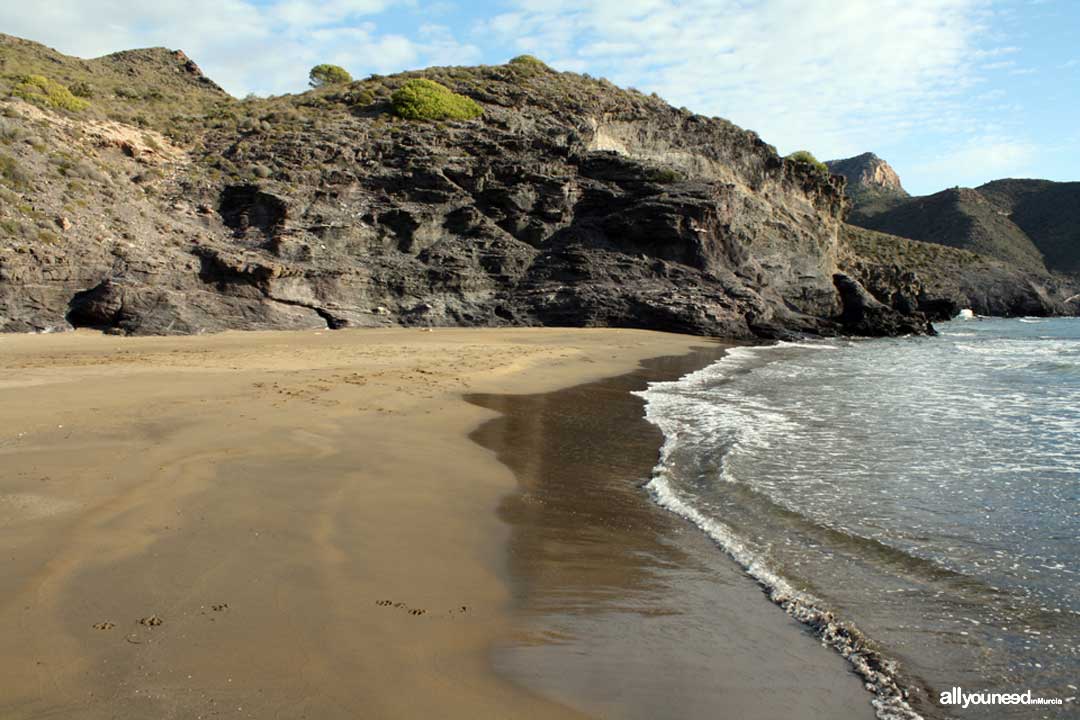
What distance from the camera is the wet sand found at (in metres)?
3.10

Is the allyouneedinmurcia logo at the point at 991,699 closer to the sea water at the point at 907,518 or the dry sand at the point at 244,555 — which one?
the sea water at the point at 907,518

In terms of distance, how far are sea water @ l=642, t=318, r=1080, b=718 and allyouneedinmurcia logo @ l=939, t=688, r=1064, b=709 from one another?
38 millimetres

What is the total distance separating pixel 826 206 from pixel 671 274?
63.4 feet

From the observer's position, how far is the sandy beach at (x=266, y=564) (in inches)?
113

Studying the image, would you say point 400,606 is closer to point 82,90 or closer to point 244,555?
point 244,555

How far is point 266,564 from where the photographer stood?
4.09 metres

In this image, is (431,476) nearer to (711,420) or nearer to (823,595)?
(823,595)

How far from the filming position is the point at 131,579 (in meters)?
3.75

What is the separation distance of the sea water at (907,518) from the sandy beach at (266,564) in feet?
1.35

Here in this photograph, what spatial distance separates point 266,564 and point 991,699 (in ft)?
12.4

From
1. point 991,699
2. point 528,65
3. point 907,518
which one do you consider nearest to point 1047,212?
point 528,65

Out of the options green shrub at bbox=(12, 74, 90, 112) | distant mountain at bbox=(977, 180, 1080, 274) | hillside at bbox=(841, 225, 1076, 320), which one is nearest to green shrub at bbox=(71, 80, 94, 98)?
green shrub at bbox=(12, 74, 90, 112)

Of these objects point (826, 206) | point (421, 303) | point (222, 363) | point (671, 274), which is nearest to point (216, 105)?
point (421, 303)

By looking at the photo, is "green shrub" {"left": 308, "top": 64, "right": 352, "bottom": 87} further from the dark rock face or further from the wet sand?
the wet sand
